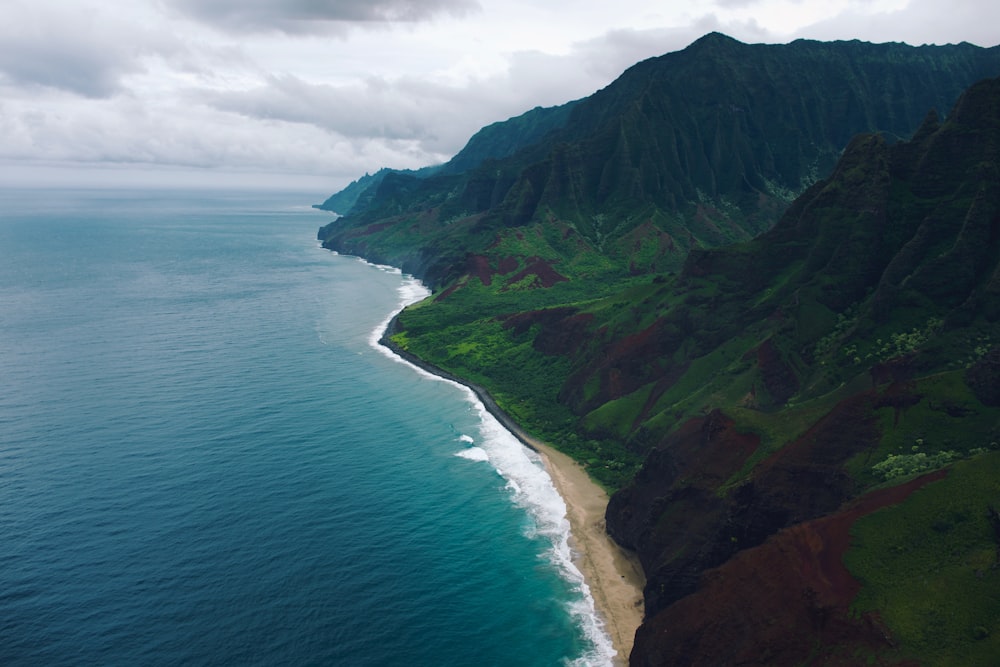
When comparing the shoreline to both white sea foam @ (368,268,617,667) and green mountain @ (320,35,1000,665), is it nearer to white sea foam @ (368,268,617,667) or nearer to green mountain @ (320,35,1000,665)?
white sea foam @ (368,268,617,667)

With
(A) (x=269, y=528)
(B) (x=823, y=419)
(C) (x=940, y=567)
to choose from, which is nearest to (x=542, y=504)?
(A) (x=269, y=528)

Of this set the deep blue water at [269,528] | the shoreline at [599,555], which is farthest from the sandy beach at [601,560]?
the deep blue water at [269,528]

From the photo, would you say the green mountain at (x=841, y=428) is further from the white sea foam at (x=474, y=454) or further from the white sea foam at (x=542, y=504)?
the white sea foam at (x=474, y=454)

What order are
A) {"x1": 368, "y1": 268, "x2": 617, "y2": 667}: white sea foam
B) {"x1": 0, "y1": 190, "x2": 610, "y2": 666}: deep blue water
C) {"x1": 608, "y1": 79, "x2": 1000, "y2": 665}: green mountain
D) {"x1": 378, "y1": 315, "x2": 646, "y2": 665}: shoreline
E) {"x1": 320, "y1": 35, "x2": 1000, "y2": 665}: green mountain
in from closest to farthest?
{"x1": 608, "y1": 79, "x2": 1000, "y2": 665}: green mountain < {"x1": 320, "y1": 35, "x2": 1000, "y2": 665}: green mountain < {"x1": 0, "y1": 190, "x2": 610, "y2": 666}: deep blue water < {"x1": 368, "y1": 268, "x2": 617, "y2": 667}: white sea foam < {"x1": 378, "y1": 315, "x2": 646, "y2": 665}: shoreline

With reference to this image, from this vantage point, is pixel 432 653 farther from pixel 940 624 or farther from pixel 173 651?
pixel 940 624

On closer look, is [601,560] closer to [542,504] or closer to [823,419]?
[542,504]

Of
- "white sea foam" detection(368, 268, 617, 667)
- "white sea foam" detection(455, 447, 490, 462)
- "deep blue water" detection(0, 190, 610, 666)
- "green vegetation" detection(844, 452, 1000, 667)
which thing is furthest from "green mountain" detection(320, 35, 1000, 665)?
"white sea foam" detection(455, 447, 490, 462)

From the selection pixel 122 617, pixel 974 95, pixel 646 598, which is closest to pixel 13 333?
pixel 122 617
